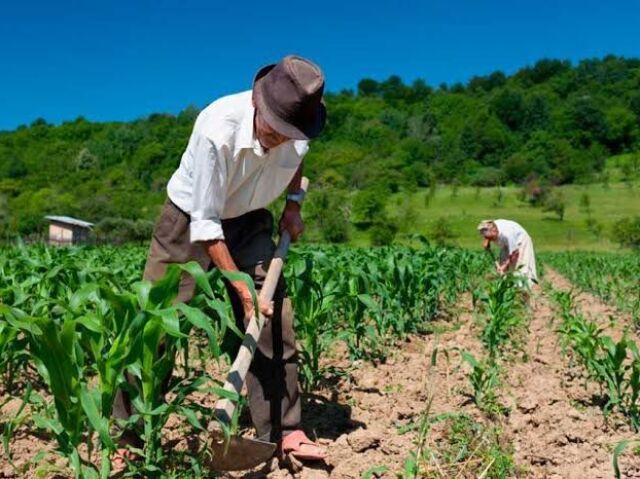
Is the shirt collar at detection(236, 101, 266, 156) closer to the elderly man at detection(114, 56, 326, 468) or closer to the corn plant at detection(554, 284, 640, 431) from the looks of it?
the elderly man at detection(114, 56, 326, 468)

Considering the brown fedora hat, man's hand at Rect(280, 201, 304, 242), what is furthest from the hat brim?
man's hand at Rect(280, 201, 304, 242)

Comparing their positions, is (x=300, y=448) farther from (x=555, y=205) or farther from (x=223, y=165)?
(x=555, y=205)

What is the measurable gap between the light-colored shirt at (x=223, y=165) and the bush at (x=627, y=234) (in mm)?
36686

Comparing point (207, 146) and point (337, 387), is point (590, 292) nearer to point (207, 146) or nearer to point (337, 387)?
point (337, 387)

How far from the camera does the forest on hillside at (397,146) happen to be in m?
67.1

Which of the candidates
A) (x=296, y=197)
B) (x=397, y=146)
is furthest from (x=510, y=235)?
(x=397, y=146)

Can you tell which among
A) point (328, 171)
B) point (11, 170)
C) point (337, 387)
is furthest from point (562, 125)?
point (337, 387)

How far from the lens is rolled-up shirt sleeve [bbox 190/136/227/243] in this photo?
2480 mm

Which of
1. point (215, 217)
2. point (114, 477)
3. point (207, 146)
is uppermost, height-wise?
point (207, 146)

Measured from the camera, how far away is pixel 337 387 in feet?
12.3

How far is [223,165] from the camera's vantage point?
252 centimetres

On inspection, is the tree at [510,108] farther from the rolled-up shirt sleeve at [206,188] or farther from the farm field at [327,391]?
the rolled-up shirt sleeve at [206,188]

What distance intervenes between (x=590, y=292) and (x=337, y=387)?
8.38 m

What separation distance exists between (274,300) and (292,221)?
443mm
